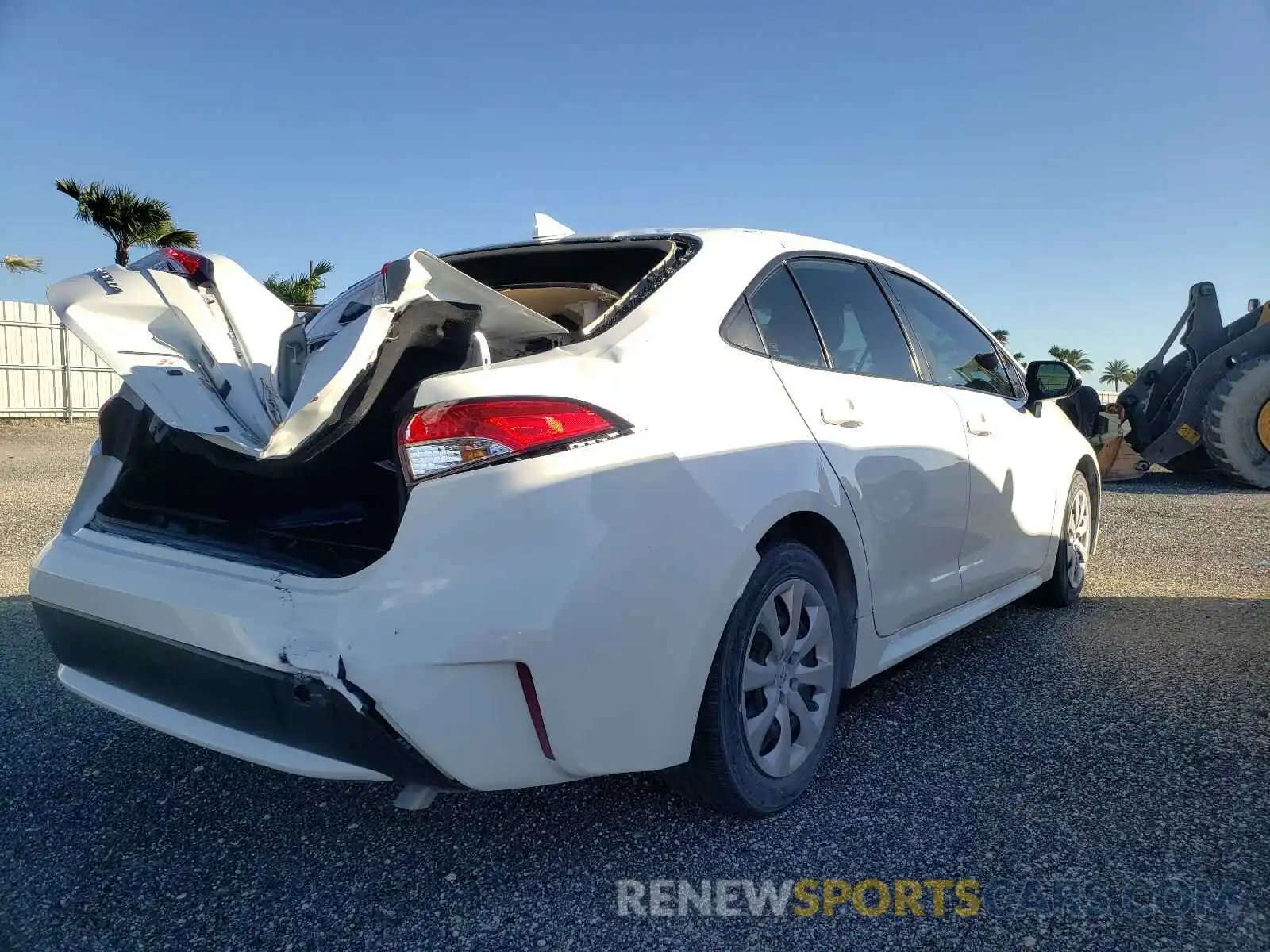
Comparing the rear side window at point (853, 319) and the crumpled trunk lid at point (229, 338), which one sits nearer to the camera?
the crumpled trunk lid at point (229, 338)

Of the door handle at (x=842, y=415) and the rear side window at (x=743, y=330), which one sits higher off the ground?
the rear side window at (x=743, y=330)

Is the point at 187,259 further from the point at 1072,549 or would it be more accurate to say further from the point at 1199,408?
the point at 1199,408

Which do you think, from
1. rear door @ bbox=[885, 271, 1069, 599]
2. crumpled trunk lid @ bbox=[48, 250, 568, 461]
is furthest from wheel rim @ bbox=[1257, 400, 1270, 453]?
crumpled trunk lid @ bbox=[48, 250, 568, 461]

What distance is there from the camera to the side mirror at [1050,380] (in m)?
4.09

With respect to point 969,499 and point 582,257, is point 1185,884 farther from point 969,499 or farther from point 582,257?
point 582,257

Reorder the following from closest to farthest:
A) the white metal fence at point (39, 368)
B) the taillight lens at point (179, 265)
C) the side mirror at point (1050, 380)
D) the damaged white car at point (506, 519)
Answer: the damaged white car at point (506, 519)
the taillight lens at point (179, 265)
the side mirror at point (1050, 380)
the white metal fence at point (39, 368)

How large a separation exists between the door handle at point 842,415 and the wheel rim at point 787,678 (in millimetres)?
475

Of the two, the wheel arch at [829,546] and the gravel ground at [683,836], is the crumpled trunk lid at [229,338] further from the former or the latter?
the gravel ground at [683,836]

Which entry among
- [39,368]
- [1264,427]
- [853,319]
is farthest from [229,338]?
[39,368]

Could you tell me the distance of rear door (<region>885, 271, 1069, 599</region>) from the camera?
11.5 ft

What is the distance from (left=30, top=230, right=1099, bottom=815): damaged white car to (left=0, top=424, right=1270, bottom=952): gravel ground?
0.84ft

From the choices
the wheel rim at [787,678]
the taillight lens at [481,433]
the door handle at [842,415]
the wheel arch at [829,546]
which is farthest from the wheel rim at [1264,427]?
the taillight lens at [481,433]

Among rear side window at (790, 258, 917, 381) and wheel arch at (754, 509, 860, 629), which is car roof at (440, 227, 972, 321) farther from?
wheel arch at (754, 509, 860, 629)

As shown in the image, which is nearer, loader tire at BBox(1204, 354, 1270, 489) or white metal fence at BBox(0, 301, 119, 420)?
loader tire at BBox(1204, 354, 1270, 489)
